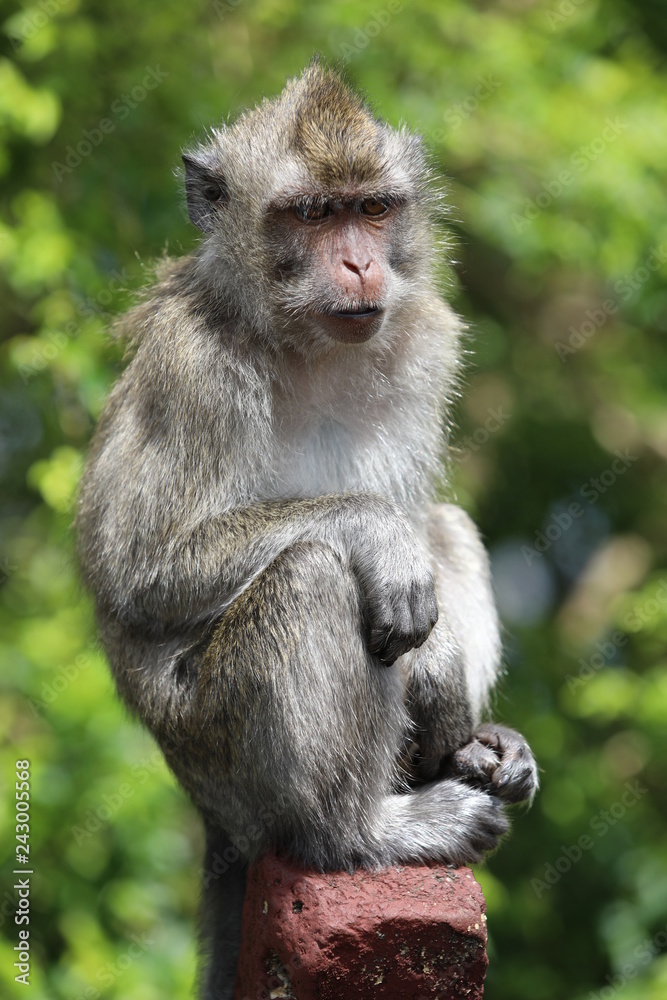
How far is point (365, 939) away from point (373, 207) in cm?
272

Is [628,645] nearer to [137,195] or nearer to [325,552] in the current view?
[137,195]

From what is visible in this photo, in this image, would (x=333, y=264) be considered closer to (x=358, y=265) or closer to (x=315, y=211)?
(x=358, y=265)

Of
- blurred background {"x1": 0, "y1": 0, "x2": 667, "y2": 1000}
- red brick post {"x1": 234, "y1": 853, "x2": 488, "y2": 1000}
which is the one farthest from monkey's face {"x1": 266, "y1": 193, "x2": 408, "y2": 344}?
red brick post {"x1": 234, "y1": 853, "x2": 488, "y2": 1000}

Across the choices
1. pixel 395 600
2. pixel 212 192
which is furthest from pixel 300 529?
pixel 212 192

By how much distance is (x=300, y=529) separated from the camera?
172 inches

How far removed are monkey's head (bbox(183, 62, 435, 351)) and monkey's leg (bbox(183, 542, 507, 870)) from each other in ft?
3.26

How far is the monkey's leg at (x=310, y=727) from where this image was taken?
4117mm

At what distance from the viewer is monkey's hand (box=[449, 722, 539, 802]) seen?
15.1ft

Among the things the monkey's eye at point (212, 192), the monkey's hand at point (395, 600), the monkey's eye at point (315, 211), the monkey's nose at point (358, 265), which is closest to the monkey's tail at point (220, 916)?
the monkey's hand at point (395, 600)

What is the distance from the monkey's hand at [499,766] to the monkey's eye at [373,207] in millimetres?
2104

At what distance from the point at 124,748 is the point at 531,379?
19.2 feet

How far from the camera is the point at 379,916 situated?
3887mm

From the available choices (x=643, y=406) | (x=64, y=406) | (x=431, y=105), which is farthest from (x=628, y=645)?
(x=64, y=406)

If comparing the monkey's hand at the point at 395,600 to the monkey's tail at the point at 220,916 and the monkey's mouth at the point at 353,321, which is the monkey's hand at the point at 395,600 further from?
the monkey's tail at the point at 220,916
